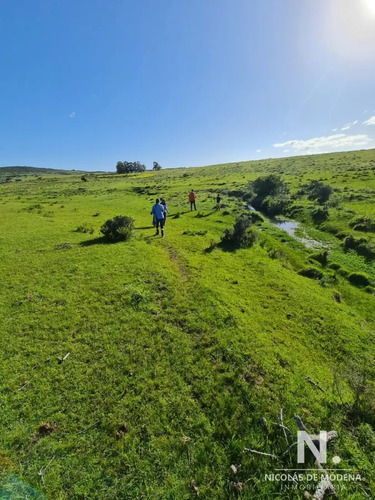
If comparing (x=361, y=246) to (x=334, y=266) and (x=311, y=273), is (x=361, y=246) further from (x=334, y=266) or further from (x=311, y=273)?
(x=311, y=273)

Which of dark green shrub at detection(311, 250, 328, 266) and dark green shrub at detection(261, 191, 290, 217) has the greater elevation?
dark green shrub at detection(261, 191, 290, 217)

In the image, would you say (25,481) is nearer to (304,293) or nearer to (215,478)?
(215,478)

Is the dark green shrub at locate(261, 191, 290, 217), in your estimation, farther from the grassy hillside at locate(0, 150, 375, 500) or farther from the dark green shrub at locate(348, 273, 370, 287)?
the grassy hillside at locate(0, 150, 375, 500)

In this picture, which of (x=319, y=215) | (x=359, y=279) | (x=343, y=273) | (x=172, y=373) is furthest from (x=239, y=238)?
(x=319, y=215)

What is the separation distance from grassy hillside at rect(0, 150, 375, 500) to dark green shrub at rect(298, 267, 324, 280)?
82 centimetres

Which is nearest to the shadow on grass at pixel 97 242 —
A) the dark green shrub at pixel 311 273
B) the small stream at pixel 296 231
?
the dark green shrub at pixel 311 273

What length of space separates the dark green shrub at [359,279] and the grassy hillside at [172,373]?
226mm

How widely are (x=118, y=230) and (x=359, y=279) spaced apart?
17765 millimetres

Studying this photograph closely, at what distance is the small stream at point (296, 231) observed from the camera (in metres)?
23.7

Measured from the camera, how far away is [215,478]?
5.03 metres

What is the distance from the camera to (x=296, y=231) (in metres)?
27.6

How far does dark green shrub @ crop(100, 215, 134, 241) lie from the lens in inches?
754

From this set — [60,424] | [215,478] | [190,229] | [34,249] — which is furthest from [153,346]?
[190,229]

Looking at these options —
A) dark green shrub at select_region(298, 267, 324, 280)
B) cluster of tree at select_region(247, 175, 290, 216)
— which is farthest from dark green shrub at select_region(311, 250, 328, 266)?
cluster of tree at select_region(247, 175, 290, 216)
